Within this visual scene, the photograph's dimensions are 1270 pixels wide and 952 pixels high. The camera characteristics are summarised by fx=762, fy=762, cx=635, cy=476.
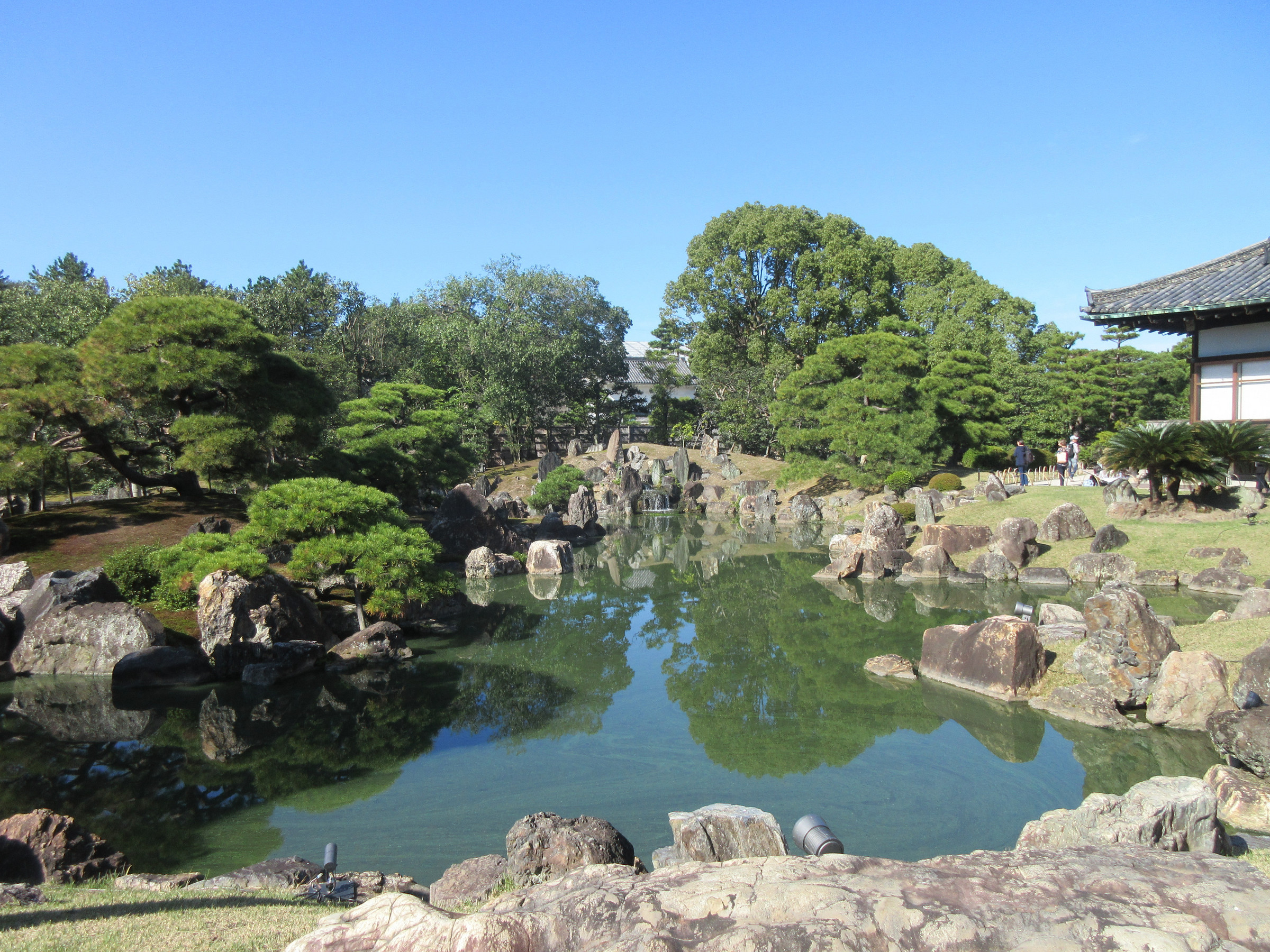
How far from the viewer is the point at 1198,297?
49.7 ft

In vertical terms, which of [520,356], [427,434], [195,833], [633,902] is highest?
[520,356]

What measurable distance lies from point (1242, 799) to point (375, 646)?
11.1 m

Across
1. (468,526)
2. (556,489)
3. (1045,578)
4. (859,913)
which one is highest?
(556,489)

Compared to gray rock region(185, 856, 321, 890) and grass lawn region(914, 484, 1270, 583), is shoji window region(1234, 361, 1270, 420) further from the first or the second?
gray rock region(185, 856, 321, 890)

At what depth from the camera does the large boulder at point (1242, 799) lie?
6.23 meters

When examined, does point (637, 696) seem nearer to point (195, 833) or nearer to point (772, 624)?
point (772, 624)

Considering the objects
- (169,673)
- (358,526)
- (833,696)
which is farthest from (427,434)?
(833,696)

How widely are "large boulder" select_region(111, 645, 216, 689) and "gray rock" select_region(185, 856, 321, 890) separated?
641 cm

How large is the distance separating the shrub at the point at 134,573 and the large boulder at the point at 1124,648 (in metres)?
14.6

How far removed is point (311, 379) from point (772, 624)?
11.8 meters

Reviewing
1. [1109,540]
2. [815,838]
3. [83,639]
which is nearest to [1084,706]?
[815,838]

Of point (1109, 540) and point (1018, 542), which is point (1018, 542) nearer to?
point (1018, 542)

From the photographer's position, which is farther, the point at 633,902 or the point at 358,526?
the point at 358,526

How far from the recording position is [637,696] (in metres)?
11.1
